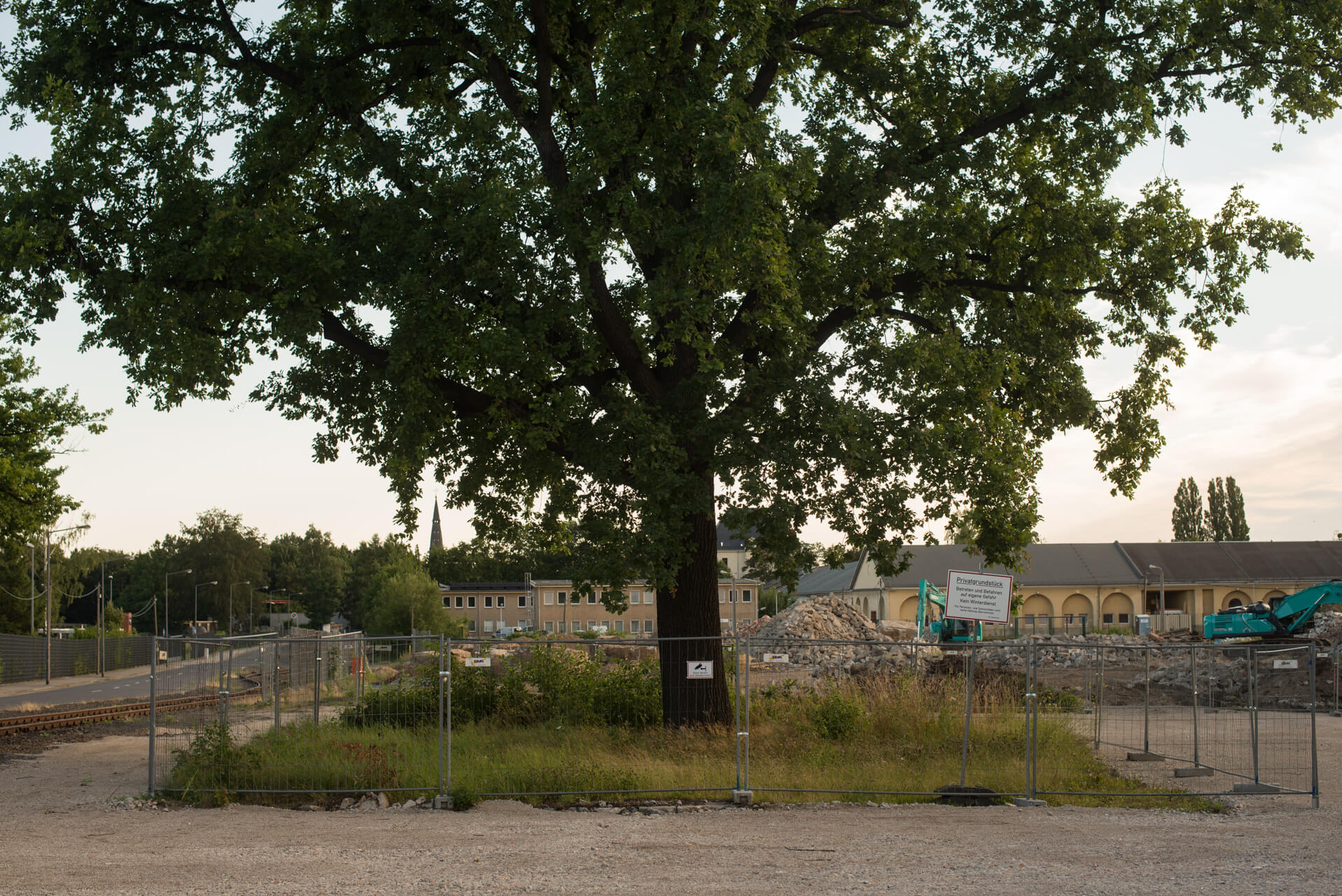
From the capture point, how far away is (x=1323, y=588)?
40531mm

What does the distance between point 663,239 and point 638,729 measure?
6.54 m

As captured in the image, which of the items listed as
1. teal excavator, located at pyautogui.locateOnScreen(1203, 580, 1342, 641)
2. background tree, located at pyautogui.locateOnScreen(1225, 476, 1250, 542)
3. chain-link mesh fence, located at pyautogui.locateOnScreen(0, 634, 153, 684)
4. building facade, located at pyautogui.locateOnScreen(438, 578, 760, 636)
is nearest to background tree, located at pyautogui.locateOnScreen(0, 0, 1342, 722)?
teal excavator, located at pyautogui.locateOnScreen(1203, 580, 1342, 641)

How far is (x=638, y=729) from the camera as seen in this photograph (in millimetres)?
15555

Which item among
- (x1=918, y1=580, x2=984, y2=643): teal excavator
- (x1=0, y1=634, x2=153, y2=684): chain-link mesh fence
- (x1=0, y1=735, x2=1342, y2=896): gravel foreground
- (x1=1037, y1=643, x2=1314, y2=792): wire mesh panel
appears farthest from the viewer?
(x1=0, y1=634, x2=153, y2=684): chain-link mesh fence

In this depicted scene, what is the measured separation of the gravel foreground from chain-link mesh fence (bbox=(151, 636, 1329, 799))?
2.36ft

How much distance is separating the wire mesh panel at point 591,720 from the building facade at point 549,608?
78.5 meters

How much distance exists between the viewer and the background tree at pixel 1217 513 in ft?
344

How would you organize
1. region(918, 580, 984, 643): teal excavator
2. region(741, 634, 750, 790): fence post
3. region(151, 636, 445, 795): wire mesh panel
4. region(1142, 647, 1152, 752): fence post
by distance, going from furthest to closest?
region(918, 580, 984, 643): teal excavator → region(1142, 647, 1152, 752): fence post → region(151, 636, 445, 795): wire mesh panel → region(741, 634, 750, 790): fence post

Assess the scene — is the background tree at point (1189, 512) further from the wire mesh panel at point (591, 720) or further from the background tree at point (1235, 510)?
the wire mesh panel at point (591, 720)

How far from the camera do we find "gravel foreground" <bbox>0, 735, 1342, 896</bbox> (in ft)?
31.1

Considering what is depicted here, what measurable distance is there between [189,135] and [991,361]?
1253cm

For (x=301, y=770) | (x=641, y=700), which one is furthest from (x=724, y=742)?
(x=301, y=770)

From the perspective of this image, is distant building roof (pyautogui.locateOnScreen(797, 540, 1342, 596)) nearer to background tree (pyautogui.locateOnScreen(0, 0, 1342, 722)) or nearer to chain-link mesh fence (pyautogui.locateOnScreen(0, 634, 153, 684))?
chain-link mesh fence (pyautogui.locateOnScreen(0, 634, 153, 684))

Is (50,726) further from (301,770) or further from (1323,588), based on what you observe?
(1323,588)
